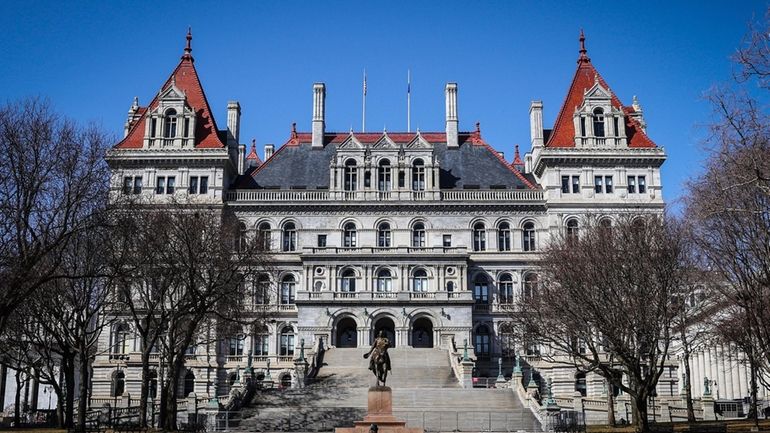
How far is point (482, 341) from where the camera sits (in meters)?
65.8

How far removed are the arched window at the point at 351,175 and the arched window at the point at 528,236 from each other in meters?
13.8

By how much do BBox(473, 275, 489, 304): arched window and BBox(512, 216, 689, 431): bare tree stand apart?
15.7 metres

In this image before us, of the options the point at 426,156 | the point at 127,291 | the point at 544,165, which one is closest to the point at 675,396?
the point at 544,165

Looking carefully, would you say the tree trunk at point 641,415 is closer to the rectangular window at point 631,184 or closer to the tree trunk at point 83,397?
the tree trunk at point 83,397

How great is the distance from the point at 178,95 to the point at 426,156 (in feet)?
66.5

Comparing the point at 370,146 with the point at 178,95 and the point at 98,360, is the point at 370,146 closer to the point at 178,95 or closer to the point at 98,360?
the point at 178,95

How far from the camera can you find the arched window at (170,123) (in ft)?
225

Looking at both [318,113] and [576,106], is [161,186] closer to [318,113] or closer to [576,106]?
[318,113]

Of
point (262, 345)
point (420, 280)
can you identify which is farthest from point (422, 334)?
point (262, 345)

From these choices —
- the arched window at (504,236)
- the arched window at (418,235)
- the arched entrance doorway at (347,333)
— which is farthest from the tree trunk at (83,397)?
the arched window at (504,236)

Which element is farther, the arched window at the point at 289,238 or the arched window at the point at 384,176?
the arched window at the point at 384,176

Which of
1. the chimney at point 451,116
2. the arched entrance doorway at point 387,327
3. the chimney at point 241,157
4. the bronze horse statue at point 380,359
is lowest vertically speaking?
the bronze horse statue at point 380,359

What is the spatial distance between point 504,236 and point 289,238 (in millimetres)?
16839

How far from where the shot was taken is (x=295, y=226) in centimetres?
6812
